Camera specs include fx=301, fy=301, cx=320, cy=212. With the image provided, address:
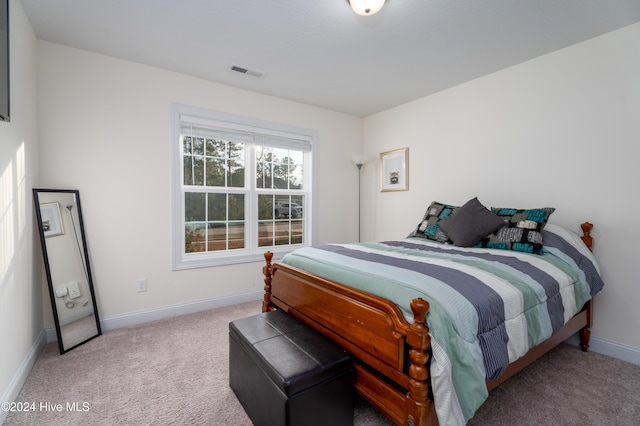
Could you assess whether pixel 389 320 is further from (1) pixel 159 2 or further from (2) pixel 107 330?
(2) pixel 107 330

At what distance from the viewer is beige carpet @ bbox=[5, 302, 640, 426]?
5.26ft

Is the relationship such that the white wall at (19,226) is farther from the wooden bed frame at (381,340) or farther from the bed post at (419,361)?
the bed post at (419,361)

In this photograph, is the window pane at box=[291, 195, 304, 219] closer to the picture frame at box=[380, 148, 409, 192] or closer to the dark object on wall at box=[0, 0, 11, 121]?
the picture frame at box=[380, 148, 409, 192]

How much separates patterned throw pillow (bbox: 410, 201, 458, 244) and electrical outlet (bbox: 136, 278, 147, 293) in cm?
269

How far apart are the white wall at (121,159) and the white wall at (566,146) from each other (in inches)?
96.7

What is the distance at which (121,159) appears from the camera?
2740mm

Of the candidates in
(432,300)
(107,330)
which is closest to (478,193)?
(432,300)

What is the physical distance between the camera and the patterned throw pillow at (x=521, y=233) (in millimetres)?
2240

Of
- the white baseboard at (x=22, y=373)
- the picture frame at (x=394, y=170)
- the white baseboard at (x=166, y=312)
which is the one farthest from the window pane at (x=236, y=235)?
the picture frame at (x=394, y=170)

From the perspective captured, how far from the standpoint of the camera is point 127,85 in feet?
9.00

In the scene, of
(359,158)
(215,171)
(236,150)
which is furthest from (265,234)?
(359,158)

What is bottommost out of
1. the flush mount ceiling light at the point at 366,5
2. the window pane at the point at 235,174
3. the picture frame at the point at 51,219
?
the picture frame at the point at 51,219

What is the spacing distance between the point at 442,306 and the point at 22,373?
8.31 feet

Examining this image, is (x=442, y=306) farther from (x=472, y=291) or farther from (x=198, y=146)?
(x=198, y=146)
